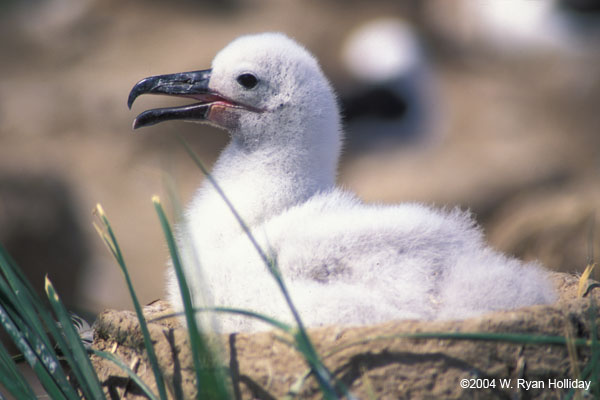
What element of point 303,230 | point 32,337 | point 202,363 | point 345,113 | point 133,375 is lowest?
point 202,363

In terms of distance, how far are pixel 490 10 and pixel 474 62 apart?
3.14ft

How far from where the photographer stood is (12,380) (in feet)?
7.26

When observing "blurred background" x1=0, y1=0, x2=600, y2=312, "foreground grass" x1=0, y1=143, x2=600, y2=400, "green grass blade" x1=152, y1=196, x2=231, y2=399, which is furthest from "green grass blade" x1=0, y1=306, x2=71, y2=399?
"blurred background" x1=0, y1=0, x2=600, y2=312

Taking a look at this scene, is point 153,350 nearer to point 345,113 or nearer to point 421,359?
point 421,359

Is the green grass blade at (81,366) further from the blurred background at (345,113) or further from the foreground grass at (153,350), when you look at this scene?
the blurred background at (345,113)

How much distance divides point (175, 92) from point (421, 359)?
1663 millimetres

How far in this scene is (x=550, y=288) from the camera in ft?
8.75

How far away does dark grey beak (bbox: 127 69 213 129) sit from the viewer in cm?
323

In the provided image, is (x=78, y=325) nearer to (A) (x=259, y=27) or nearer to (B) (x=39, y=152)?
(B) (x=39, y=152)

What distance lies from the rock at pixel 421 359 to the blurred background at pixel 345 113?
4228 millimetres

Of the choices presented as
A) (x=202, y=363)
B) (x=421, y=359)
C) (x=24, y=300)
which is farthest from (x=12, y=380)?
(x=421, y=359)

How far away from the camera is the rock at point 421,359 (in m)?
2.17

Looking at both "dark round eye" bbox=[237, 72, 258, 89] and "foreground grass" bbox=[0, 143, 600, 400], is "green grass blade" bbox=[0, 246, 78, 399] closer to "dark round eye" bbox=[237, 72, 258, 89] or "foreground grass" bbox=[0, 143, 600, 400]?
"foreground grass" bbox=[0, 143, 600, 400]

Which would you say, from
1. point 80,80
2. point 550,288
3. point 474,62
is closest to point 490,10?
point 474,62
